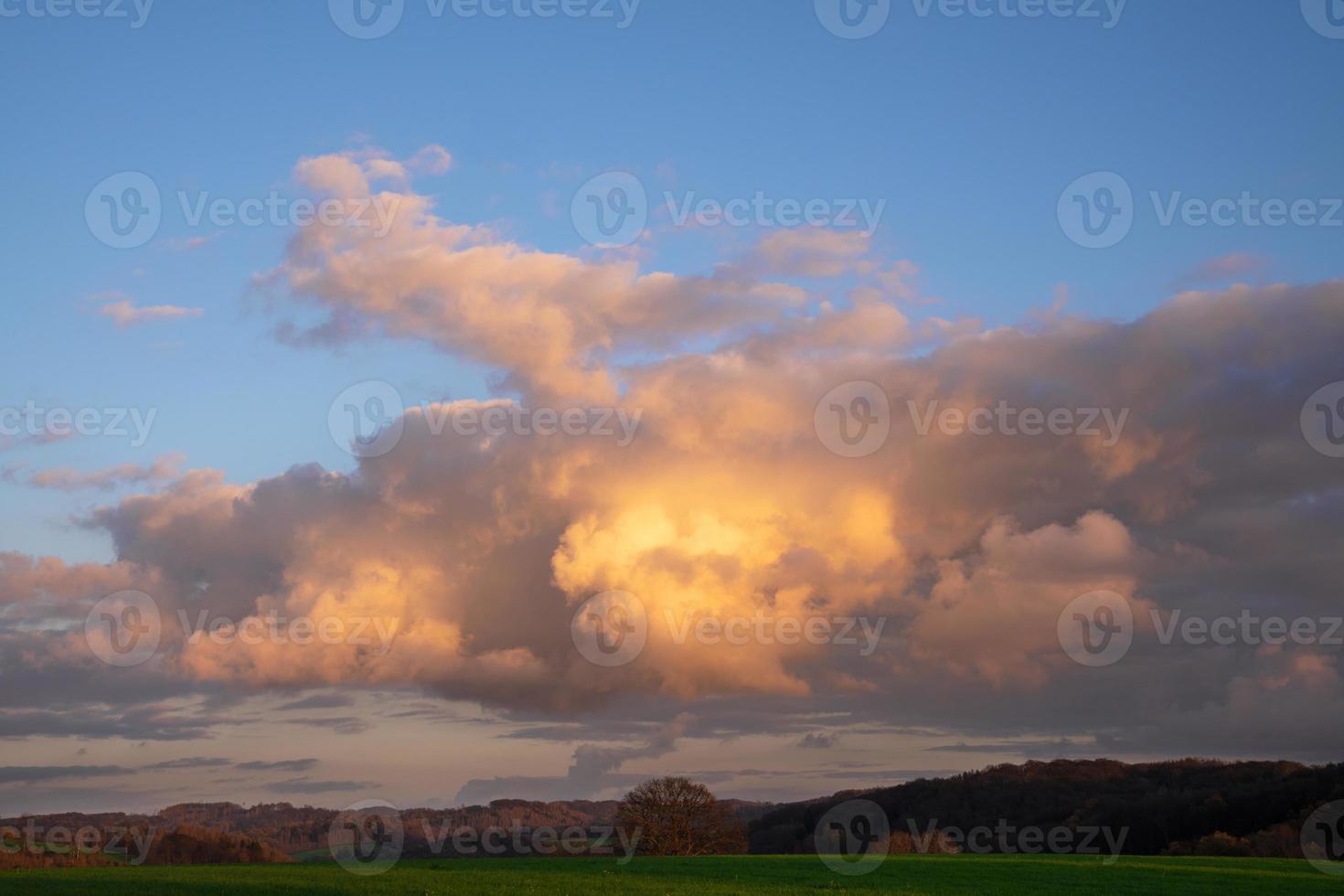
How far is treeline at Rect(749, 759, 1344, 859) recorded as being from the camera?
130m

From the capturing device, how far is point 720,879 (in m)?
62.2

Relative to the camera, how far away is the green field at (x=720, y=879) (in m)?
54.3

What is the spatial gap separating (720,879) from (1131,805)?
98920mm

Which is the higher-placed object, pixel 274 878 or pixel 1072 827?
pixel 274 878

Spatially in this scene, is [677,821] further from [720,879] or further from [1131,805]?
[1131,805]

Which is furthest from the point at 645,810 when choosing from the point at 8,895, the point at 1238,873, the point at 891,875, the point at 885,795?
the point at 885,795

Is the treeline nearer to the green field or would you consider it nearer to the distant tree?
the distant tree

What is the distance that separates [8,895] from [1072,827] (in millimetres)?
122421

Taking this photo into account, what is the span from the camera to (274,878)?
60031mm

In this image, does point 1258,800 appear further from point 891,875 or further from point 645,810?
point 891,875

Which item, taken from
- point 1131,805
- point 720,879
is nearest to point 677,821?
point 720,879

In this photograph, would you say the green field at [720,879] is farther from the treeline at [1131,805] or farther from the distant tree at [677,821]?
the treeline at [1131,805]

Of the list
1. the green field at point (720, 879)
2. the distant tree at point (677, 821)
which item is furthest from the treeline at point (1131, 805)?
the green field at point (720, 879)

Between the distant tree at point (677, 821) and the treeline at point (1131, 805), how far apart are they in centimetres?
1914
